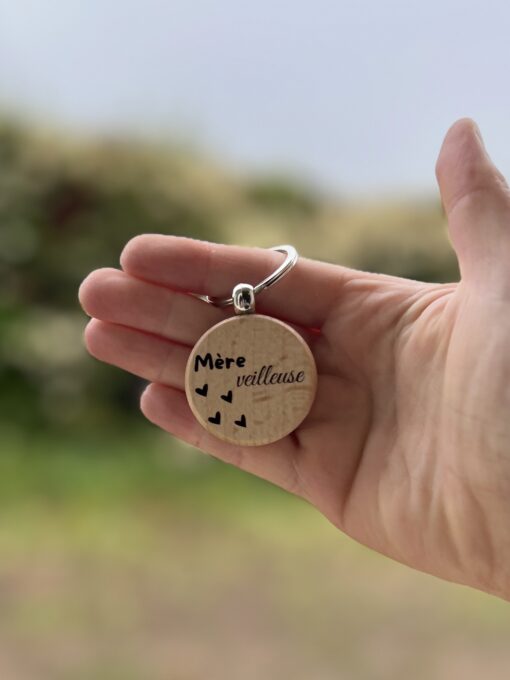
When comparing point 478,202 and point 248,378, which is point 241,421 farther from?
point 478,202

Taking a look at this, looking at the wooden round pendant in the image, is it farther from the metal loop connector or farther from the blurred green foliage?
the blurred green foliage

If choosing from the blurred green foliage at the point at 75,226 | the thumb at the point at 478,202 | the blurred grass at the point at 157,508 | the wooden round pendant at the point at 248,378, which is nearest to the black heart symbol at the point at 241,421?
the wooden round pendant at the point at 248,378

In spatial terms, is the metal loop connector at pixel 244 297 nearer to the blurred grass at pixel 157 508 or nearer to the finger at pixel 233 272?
the finger at pixel 233 272

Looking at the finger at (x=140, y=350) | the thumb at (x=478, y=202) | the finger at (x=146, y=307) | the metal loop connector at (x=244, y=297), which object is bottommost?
the finger at (x=140, y=350)

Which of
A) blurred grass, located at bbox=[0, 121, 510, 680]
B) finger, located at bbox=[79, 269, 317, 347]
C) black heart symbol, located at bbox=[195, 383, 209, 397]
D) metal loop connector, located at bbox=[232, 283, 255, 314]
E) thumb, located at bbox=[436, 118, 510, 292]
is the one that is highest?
thumb, located at bbox=[436, 118, 510, 292]

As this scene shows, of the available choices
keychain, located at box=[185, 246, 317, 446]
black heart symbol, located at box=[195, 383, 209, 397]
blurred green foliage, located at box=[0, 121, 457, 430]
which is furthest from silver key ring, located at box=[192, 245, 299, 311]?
blurred green foliage, located at box=[0, 121, 457, 430]

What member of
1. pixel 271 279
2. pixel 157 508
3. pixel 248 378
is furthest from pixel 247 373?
pixel 157 508

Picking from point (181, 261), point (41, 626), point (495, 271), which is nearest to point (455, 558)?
point (495, 271)
